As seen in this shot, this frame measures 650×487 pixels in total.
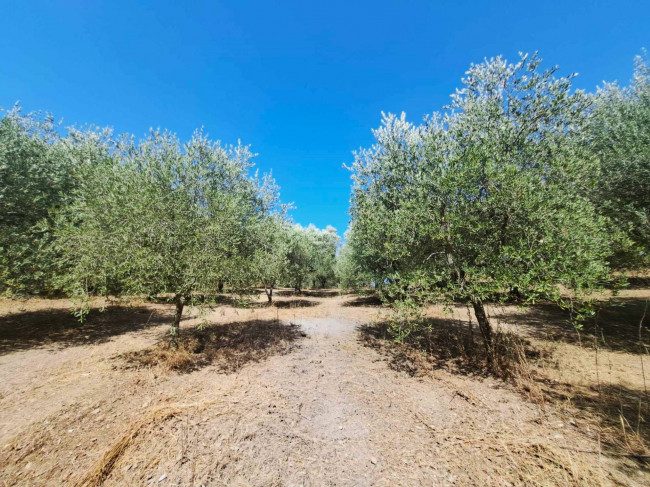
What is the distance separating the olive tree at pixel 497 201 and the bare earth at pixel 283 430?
325 centimetres

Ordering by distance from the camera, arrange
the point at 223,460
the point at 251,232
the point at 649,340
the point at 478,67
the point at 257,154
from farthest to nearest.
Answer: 1. the point at 257,154
2. the point at 251,232
3. the point at 649,340
4. the point at 478,67
5. the point at 223,460

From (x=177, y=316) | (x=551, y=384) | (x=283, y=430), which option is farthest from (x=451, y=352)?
(x=177, y=316)

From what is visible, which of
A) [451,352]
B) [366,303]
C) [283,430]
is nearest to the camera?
[283,430]

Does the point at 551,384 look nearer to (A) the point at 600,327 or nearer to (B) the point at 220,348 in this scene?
(A) the point at 600,327

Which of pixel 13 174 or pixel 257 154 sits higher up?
pixel 257 154

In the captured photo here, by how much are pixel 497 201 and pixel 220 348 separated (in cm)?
1308

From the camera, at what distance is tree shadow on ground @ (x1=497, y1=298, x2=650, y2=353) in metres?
10.9

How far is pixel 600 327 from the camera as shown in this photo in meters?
13.0

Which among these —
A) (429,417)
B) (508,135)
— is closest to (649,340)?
(508,135)

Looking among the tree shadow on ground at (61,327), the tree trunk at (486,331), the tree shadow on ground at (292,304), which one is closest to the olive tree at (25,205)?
the tree shadow on ground at (61,327)

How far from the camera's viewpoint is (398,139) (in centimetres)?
1189

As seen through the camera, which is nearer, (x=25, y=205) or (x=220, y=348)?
(x=220, y=348)

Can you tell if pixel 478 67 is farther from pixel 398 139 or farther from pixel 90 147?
pixel 90 147

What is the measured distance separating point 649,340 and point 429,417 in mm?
13195
